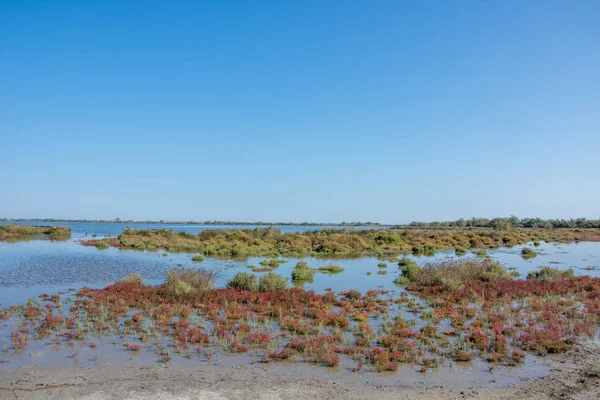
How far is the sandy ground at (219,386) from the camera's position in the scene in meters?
8.01

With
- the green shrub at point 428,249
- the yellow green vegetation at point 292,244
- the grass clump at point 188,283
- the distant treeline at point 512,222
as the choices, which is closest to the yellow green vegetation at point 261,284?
the grass clump at point 188,283

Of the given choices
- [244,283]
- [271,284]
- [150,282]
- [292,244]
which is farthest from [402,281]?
[292,244]

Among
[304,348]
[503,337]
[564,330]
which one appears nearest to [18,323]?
[304,348]

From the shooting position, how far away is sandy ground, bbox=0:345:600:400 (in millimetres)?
8008

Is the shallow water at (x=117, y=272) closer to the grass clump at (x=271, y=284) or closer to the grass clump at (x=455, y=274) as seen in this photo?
the grass clump at (x=455, y=274)

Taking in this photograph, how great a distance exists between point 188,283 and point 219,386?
1116 cm

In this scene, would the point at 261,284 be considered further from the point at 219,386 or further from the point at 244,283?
the point at 219,386

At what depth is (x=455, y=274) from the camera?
879 inches

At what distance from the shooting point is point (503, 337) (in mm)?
11805

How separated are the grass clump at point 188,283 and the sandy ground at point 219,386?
8.61 m

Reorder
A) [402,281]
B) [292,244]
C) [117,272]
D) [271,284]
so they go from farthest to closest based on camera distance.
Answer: [292,244] → [117,272] → [402,281] → [271,284]

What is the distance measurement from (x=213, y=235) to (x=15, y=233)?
4205 cm

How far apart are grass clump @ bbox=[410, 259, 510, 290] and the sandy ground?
12.2 metres

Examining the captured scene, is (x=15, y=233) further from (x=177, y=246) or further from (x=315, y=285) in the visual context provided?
(x=315, y=285)
